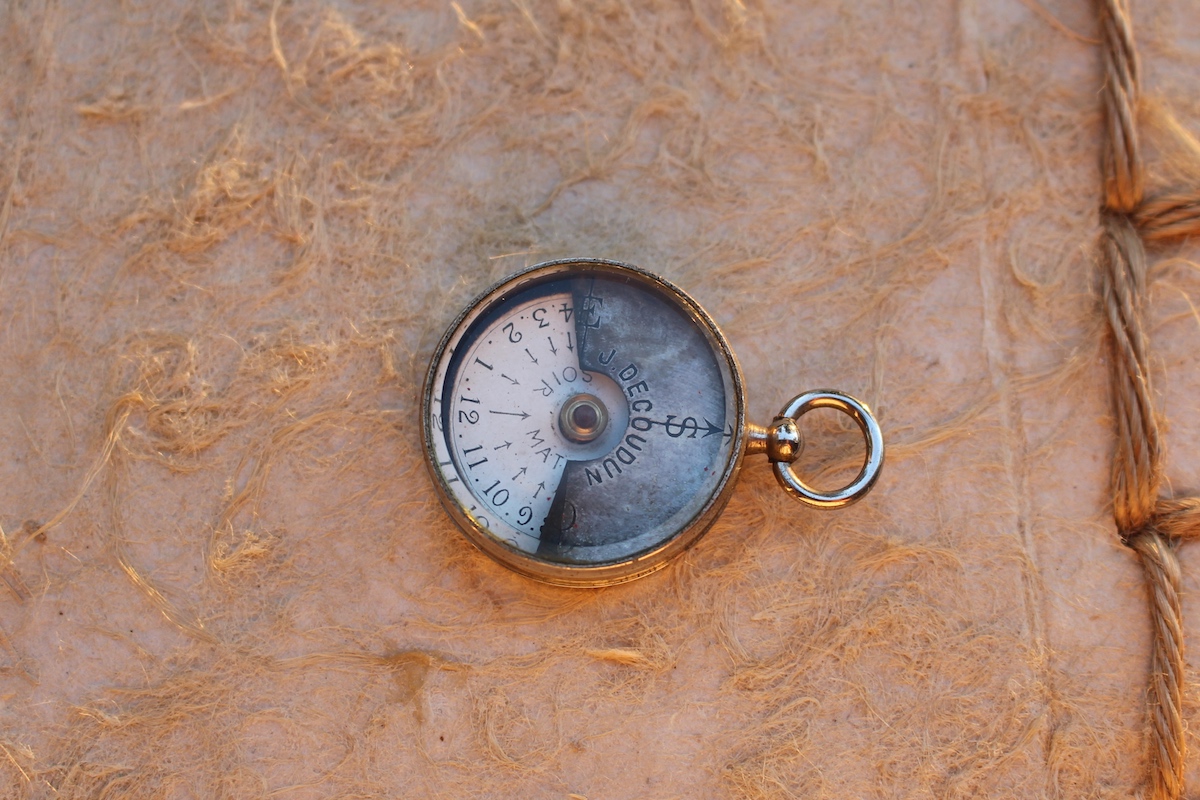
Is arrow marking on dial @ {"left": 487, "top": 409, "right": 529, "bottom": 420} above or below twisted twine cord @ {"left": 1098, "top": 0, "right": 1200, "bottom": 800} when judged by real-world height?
above

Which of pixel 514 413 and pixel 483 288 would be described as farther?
pixel 483 288

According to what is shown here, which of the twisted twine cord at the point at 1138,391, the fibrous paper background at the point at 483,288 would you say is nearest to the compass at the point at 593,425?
the fibrous paper background at the point at 483,288

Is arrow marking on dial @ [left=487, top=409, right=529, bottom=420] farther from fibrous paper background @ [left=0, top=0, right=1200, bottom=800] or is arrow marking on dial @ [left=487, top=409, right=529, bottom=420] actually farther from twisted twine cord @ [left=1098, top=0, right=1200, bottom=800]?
twisted twine cord @ [left=1098, top=0, right=1200, bottom=800]

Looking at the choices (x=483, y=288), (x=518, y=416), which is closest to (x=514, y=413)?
(x=518, y=416)

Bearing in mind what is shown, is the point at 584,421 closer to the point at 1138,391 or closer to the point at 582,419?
the point at 582,419

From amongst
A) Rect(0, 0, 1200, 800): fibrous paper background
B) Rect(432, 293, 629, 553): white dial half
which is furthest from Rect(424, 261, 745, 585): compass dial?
Rect(0, 0, 1200, 800): fibrous paper background
